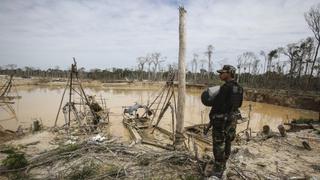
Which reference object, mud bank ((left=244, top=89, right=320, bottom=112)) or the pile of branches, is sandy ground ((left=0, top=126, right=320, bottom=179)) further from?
mud bank ((left=244, top=89, right=320, bottom=112))

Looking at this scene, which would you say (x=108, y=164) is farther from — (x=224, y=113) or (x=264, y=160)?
(x=264, y=160)

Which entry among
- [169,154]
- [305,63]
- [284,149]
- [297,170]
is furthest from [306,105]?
[169,154]

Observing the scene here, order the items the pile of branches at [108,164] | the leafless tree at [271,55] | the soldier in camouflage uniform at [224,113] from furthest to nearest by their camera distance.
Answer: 1. the leafless tree at [271,55]
2. the pile of branches at [108,164]
3. the soldier in camouflage uniform at [224,113]

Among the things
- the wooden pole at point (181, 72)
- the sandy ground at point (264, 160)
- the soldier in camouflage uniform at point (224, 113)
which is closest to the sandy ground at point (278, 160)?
the sandy ground at point (264, 160)

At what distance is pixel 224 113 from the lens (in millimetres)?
4055

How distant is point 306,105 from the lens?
2400 centimetres

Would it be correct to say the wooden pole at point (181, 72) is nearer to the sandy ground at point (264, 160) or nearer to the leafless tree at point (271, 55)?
the sandy ground at point (264, 160)

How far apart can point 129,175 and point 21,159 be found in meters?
2.23

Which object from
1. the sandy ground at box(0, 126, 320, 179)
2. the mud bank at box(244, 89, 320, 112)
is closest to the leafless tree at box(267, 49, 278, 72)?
the mud bank at box(244, 89, 320, 112)

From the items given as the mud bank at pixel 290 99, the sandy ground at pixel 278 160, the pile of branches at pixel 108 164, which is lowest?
the mud bank at pixel 290 99

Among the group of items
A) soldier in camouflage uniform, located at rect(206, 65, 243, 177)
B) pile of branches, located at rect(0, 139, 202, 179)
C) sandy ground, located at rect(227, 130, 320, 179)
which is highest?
soldier in camouflage uniform, located at rect(206, 65, 243, 177)

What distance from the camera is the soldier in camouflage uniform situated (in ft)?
13.1

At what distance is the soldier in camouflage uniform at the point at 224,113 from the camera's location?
3.99 metres

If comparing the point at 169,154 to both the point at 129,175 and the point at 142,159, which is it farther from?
the point at 129,175
